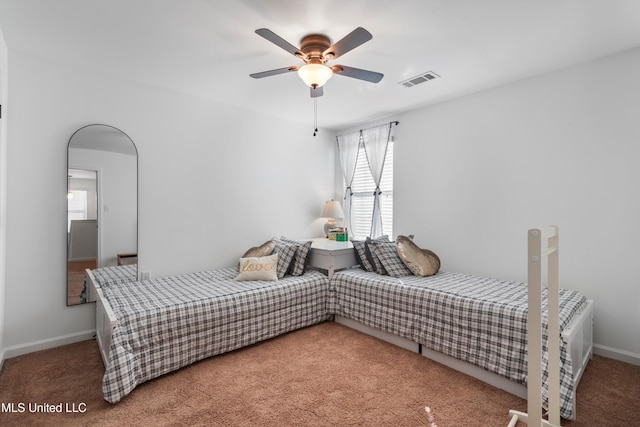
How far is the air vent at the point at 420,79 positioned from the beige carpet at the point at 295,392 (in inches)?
97.2

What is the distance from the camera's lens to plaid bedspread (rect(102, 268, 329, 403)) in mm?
2119

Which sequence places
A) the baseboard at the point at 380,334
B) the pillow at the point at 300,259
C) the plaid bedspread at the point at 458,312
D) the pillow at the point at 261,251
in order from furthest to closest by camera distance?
the pillow at the point at 261,251 < the pillow at the point at 300,259 < the baseboard at the point at 380,334 < the plaid bedspread at the point at 458,312

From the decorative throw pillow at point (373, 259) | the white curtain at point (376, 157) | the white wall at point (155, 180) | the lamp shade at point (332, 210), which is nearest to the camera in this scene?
the white wall at point (155, 180)

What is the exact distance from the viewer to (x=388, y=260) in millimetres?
3289

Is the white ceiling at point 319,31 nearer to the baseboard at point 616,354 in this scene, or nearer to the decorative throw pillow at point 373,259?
the decorative throw pillow at point 373,259

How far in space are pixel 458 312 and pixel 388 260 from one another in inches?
38.7

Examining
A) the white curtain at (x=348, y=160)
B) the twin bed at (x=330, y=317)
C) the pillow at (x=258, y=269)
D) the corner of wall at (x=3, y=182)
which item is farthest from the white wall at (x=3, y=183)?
the white curtain at (x=348, y=160)

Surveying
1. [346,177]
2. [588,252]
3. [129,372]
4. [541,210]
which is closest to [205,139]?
[346,177]

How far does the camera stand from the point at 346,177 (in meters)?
4.68

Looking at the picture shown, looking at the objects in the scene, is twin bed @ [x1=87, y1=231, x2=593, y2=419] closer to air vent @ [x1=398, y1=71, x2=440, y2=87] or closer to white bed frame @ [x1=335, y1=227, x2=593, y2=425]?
white bed frame @ [x1=335, y1=227, x2=593, y2=425]

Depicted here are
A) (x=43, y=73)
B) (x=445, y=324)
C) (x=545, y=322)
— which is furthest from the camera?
(x=43, y=73)

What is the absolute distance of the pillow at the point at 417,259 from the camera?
10.5 ft

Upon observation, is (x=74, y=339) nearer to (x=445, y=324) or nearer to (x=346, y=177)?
(x=445, y=324)

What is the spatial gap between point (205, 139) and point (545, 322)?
11.4ft
